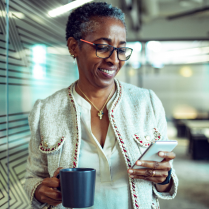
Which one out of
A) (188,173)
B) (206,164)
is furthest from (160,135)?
(206,164)

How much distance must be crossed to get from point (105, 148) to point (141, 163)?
8.9 inches

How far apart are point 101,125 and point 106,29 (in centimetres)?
40

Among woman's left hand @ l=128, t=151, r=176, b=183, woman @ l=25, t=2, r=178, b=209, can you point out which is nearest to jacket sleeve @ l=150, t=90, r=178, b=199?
woman @ l=25, t=2, r=178, b=209

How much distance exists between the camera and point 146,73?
5031 millimetres

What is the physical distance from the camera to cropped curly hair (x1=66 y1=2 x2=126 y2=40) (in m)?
1.04

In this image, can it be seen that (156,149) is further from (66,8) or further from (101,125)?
(66,8)

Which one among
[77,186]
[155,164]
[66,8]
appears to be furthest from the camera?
[66,8]

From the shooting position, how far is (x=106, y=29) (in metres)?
1.00

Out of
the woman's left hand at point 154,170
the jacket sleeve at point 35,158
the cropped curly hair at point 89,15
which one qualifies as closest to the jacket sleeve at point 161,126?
the woman's left hand at point 154,170

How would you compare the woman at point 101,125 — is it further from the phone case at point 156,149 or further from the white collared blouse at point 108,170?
the phone case at point 156,149

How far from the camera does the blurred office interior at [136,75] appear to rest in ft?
4.53

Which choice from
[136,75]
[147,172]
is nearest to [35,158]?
[147,172]

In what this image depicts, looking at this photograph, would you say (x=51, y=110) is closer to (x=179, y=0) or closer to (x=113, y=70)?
(x=113, y=70)

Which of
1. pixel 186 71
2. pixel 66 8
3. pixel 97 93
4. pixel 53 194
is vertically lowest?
pixel 53 194
